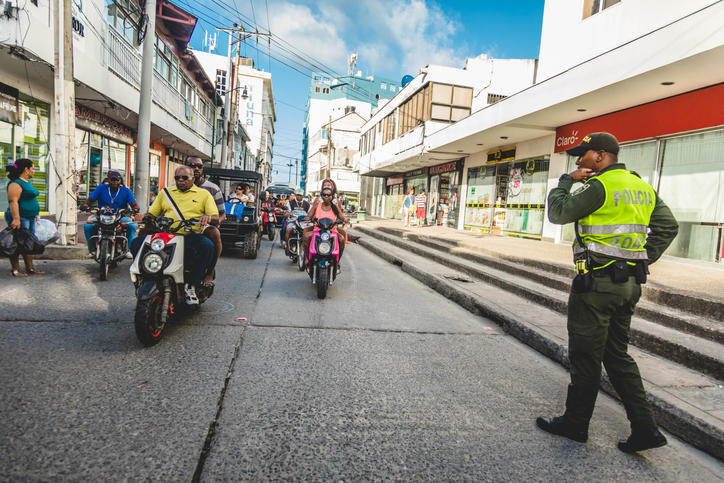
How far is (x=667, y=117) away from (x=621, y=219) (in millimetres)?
8538

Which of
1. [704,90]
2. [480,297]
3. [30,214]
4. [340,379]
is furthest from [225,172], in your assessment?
[704,90]

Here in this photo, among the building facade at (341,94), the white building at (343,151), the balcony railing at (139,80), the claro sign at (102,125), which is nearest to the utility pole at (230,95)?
the balcony railing at (139,80)

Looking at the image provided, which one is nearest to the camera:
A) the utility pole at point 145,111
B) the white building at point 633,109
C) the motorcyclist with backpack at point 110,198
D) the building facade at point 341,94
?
the motorcyclist with backpack at point 110,198

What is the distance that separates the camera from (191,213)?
185 inches

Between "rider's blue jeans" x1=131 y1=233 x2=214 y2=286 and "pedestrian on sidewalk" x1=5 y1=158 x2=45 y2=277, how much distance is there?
3080 millimetres

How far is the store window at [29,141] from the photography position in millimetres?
10836

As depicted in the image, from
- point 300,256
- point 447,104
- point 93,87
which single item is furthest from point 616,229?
point 447,104

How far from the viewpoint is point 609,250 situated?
2729 mm

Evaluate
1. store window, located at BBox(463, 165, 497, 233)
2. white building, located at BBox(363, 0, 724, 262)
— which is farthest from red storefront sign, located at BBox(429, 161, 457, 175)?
white building, located at BBox(363, 0, 724, 262)

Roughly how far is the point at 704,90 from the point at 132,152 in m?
20.7

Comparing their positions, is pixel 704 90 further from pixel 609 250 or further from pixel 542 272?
pixel 609 250

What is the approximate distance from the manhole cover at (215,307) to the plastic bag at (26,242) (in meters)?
2.92

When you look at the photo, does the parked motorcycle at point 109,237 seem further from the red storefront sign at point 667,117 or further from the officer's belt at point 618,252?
the red storefront sign at point 667,117

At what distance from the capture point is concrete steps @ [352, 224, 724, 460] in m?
3.07
